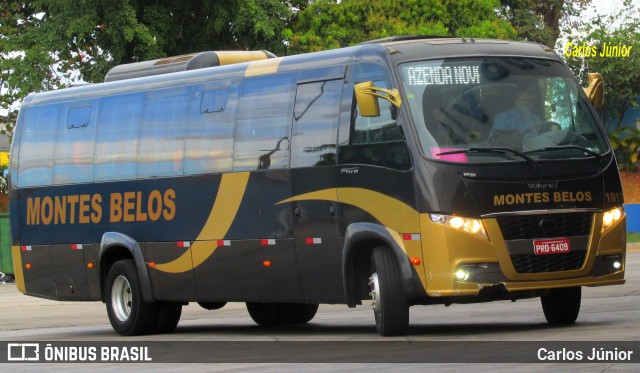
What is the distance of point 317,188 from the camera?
15.2 meters

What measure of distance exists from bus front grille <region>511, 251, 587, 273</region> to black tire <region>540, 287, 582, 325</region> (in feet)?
3.06

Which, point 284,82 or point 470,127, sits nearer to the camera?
point 470,127

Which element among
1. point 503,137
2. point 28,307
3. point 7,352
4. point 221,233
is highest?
point 503,137

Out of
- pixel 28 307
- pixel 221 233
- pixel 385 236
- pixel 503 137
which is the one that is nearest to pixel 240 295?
pixel 221 233

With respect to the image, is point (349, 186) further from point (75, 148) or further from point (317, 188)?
point (75, 148)

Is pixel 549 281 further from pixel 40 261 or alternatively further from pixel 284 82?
pixel 40 261

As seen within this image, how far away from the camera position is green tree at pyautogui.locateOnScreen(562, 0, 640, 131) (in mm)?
66500

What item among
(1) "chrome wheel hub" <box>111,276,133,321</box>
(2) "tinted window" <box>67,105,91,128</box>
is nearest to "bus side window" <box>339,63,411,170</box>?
(1) "chrome wheel hub" <box>111,276,133,321</box>

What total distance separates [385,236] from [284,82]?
2634 millimetres

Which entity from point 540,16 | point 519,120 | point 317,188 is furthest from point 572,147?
point 540,16

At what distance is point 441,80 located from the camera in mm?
14281

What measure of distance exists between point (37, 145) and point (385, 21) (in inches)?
1290

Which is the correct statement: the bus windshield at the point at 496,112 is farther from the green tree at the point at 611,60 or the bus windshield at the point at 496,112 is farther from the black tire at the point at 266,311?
the green tree at the point at 611,60

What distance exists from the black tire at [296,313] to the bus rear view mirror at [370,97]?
503 cm
